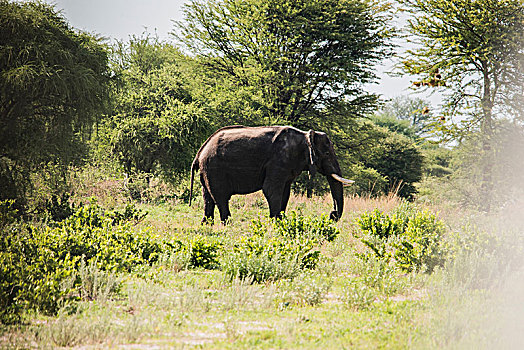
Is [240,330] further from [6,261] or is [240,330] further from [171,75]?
[171,75]

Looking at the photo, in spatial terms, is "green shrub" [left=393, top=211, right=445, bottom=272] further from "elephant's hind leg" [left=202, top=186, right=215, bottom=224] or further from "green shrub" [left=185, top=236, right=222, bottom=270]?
"elephant's hind leg" [left=202, top=186, right=215, bottom=224]

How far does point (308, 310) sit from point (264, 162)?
17.6 ft

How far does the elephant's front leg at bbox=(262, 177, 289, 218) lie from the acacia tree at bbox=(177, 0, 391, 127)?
9077 millimetres

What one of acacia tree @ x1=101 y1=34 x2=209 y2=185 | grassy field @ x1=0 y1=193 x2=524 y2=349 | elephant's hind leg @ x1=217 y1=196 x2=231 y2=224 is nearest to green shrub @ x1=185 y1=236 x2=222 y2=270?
grassy field @ x1=0 y1=193 x2=524 y2=349

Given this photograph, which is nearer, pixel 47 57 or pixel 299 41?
pixel 47 57

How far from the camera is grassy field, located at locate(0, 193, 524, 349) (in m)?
3.42

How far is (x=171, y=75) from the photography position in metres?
19.0

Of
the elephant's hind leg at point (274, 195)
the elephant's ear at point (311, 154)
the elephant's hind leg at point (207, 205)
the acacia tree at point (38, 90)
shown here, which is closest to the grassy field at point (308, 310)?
the elephant's hind leg at point (274, 195)

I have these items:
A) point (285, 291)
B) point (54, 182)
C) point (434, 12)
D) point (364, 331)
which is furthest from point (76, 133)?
point (434, 12)

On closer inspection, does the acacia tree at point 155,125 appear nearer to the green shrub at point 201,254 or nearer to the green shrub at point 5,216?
the green shrub at point 5,216

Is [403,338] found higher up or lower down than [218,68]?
lower down

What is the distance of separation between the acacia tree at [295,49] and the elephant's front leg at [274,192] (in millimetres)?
9077

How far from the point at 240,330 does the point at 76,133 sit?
992 centimetres

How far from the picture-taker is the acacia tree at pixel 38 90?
8898 millimetres
